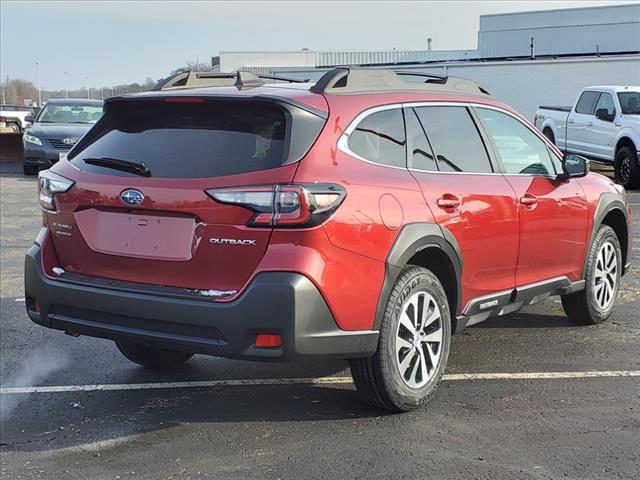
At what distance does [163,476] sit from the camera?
362cm

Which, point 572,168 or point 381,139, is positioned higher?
A: point 381,139

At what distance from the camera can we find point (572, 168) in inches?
221

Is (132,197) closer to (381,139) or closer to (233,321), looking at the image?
(233,321)

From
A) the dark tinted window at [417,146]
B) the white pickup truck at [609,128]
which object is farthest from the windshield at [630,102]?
the dark tinted window at [417,146]

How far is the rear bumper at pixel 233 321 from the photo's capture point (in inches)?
141

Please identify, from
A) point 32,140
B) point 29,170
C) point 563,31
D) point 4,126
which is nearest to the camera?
point 32,140

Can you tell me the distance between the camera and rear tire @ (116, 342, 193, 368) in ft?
16.9

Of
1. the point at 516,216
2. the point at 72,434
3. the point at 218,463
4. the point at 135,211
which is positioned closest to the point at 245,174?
the point at 135,211

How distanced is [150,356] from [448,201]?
219cm

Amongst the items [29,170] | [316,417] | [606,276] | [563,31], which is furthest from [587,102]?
[563,31]

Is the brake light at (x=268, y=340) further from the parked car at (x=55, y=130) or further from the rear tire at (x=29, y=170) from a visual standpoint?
the rear tire at (x=29, y=170)

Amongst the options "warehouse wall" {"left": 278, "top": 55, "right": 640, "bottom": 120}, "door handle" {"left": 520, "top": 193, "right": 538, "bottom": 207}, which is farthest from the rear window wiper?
"warehouse wall" {"left": 278, "top": 55, "right": 640, "bottom": 120}

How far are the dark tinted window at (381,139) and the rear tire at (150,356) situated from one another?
198 centimetres

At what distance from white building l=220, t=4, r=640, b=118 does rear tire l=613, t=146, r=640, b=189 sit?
1311cm
